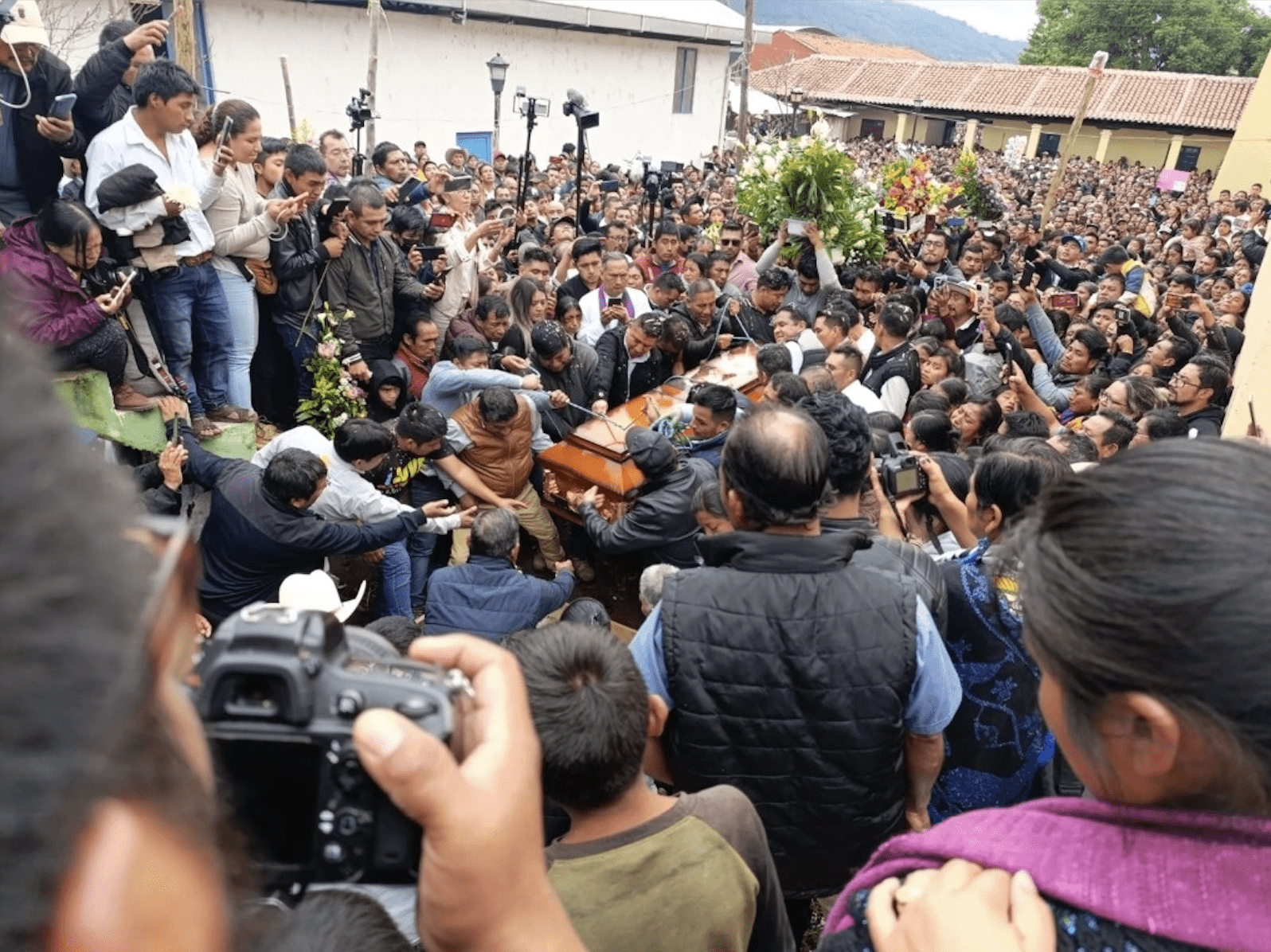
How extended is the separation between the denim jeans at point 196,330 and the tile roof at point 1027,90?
98.1 ft

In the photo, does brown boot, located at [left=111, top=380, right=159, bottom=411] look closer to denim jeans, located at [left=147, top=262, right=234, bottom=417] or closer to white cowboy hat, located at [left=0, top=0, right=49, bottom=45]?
denim jeans, located at [left=147, top=262, right=234, bottom=417]

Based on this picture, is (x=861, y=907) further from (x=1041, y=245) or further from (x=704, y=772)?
(x=1041, y=245)

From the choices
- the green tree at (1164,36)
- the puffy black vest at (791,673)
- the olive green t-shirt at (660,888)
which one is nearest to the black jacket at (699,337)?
the puffy black vest at (791,673)

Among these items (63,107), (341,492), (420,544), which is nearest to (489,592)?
(341,492)

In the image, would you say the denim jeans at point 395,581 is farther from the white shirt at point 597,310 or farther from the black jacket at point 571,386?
the white shirt at point 597,310

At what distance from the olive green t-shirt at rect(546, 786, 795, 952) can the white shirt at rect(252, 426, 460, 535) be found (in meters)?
2.58

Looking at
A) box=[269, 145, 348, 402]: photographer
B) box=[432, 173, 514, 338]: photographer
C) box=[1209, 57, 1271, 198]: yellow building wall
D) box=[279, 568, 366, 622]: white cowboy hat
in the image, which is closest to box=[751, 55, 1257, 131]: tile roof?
box=[1209, 57, 1271, 198]: yellow building wall

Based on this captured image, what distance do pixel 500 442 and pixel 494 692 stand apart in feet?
12.1

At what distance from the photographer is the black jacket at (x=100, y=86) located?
14.1ft

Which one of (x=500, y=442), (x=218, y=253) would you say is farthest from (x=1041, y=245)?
(x=218, y=253)

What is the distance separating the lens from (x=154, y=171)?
383 cm

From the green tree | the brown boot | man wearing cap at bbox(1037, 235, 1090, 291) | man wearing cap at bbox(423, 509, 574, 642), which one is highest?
the green tree

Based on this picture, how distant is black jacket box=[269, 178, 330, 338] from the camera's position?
4547 millimetres

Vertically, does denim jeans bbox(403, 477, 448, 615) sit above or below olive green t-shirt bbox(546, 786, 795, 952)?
below
